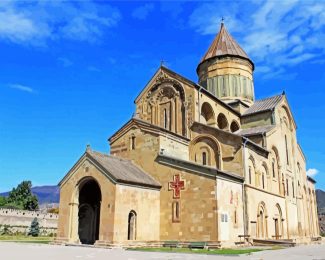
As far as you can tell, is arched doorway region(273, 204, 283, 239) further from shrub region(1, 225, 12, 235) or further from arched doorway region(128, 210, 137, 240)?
shrub region(1, 225, 12, 235)

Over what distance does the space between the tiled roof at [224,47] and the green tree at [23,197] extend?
51.3 meters

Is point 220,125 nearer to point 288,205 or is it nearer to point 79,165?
point 288,205

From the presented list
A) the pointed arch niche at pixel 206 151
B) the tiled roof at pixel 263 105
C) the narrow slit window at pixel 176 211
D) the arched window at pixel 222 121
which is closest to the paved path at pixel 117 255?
the narrow slit window at pixel 176 211

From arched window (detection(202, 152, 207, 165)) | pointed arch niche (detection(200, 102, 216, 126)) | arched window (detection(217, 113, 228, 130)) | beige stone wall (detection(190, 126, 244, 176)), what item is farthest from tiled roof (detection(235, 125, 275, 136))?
arched window (detection(202, 152, 207, 165))

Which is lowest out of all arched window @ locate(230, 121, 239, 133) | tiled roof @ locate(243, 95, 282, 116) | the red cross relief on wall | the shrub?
the shrub

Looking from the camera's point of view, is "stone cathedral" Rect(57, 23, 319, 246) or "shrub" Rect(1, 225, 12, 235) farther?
"shrub" Rect(1, 225, 12, 235)

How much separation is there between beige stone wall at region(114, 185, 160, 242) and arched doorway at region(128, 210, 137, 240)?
0.46 ft

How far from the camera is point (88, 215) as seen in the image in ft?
85.9

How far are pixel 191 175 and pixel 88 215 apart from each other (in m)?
8.68

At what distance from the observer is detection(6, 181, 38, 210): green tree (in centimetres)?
7306

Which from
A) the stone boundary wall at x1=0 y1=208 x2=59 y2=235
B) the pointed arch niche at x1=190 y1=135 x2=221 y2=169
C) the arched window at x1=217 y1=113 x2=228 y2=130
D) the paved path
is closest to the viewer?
the paved path

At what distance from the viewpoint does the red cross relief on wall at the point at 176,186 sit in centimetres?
2328

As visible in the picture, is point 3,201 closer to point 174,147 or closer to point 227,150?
point 174,147

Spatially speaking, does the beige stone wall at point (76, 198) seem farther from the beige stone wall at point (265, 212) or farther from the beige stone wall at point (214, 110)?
the beige stone wall at point (214, 110)
